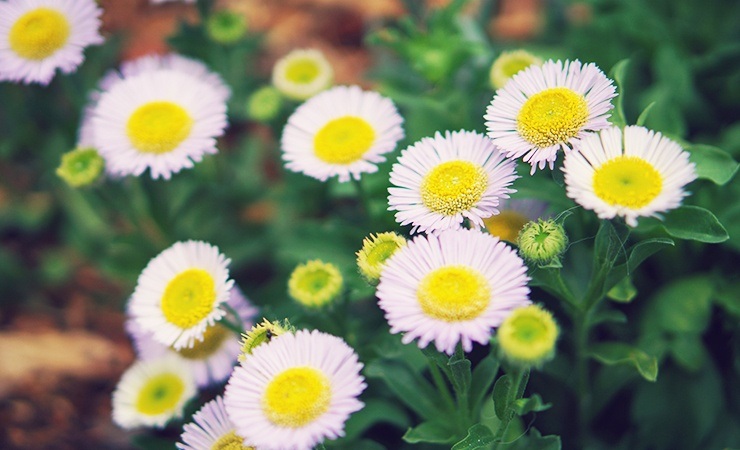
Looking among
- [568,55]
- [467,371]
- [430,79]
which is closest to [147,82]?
[430,79]

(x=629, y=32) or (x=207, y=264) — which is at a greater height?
(x=629, y=32)

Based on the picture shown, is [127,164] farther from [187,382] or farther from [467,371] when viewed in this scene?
[467,371]

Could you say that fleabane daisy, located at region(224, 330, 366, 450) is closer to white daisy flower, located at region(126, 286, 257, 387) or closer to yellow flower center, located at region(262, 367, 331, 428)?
yellow flower center, located at region(262, 367, 331, 428)

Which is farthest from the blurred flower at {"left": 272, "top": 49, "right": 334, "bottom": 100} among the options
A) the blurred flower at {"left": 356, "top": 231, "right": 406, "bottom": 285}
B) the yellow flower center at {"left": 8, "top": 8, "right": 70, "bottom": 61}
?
the blurred flower at {"left": 356, "top": 231, "right": 406, "bottom": 285}

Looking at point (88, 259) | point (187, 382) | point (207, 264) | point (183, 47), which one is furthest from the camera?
point (88, 259)

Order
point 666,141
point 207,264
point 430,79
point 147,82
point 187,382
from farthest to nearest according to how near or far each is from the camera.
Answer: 1. point 430,79
2. point 147,82
3. point 187,382
4. point 207,264
5. point 666,141

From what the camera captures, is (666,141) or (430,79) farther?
(430,79)

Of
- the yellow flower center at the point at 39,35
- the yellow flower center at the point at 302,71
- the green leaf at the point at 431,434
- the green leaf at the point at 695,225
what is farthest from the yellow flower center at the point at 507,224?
the yellow flower center at the point at 39,35

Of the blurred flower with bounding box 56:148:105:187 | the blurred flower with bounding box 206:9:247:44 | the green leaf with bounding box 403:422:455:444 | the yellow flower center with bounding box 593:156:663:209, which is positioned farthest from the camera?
the blurred flower with bounding box 206:9:247:44
